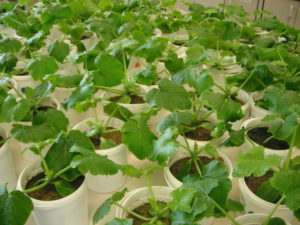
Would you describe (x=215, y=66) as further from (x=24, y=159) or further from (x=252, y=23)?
(x=24, y=159)

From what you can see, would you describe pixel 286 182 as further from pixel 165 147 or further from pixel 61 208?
pixel 61 208

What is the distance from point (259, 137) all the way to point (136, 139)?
0.50 metres

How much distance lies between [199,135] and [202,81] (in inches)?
8.8

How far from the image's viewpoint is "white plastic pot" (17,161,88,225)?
0.83 metres

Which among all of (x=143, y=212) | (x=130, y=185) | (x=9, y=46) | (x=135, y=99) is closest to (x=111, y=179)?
(x=130, y=185)

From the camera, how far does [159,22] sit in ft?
5.88

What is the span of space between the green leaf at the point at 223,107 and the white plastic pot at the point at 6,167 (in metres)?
0.65

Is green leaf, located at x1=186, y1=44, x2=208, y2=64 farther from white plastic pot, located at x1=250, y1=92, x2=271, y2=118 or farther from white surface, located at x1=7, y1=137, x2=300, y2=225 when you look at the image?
white surface, located at x1=7, y1=137, x2=300, y2=225

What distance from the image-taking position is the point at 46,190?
2.98 feet

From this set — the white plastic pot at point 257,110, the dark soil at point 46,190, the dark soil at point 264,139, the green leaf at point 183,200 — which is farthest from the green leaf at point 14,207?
the white plastic pot at point 257,110

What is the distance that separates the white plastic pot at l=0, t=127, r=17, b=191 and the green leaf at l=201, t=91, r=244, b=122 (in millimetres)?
653

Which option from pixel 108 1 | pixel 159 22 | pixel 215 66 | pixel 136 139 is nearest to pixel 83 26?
pixel 108 1

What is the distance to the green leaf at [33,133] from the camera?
929mm

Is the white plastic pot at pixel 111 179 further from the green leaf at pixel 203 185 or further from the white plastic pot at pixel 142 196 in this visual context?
the green leaf at pixel 203 185
